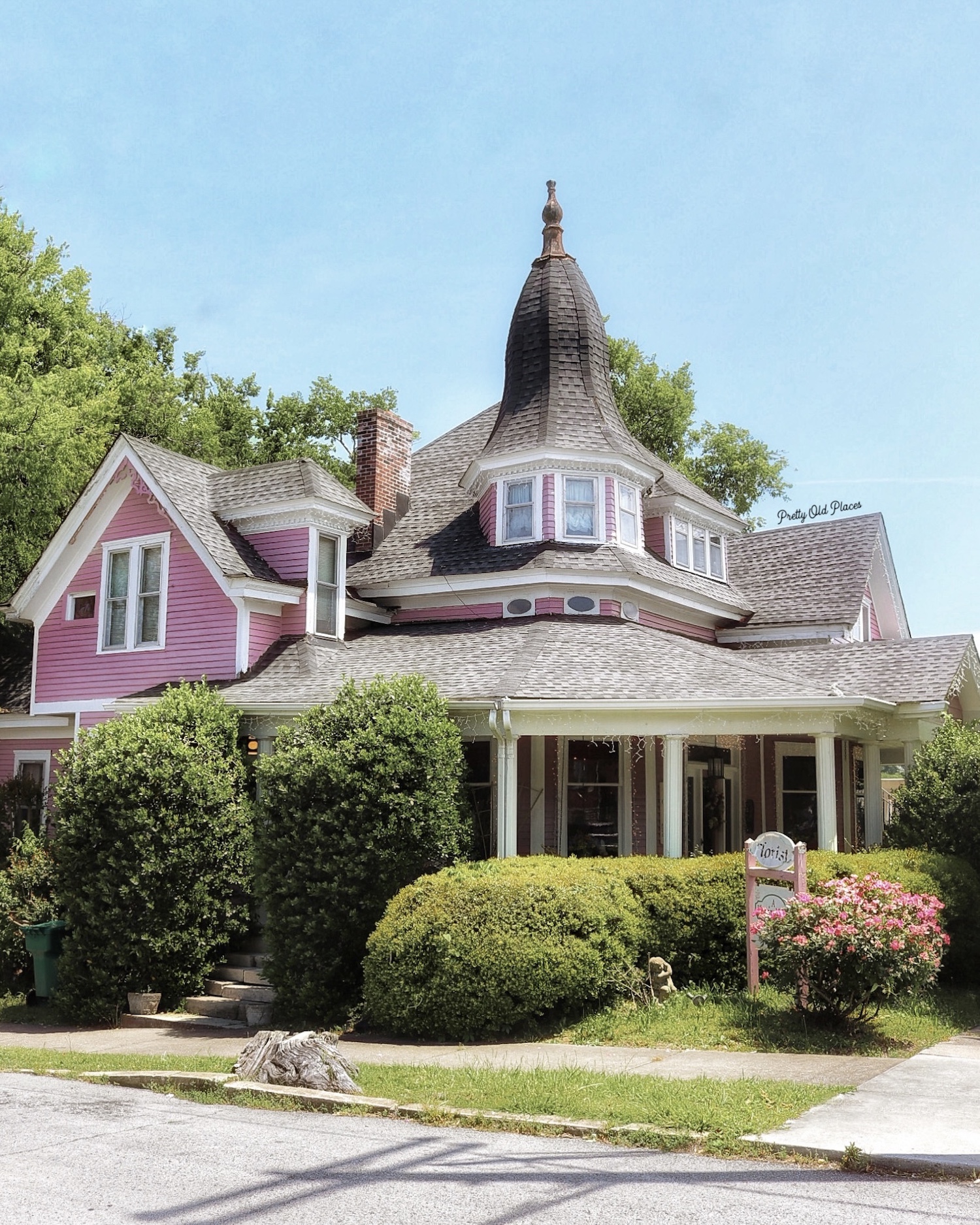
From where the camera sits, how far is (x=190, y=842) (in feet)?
48.6

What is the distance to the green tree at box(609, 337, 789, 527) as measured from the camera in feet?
129

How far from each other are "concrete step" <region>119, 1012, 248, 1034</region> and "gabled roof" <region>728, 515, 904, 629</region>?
1350cm

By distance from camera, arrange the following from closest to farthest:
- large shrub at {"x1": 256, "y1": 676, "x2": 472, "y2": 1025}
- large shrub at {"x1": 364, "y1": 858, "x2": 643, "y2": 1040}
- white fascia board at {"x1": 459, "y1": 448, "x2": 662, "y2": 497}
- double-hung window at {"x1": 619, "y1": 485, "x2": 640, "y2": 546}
→ large shrub at {"x1": 364, "y1": 858, "x2": 643, "y2": 1040} → large shrub at {"x1": 256, "y1": 676, "x2": 472, "y2": 1025} → white fascia board at {"x1": 459, "y1": 448, "x2": 662, "y2": 497} → double-hung window at {"x1": 619, "y1": 485, "x2": 640, "y2": 546}

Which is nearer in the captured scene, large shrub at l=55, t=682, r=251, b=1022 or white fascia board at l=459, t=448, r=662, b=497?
large shrub at l=55, t=682, r=251, b=1022

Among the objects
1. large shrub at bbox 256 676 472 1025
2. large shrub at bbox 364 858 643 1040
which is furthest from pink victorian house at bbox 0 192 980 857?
large shrub at bbox 364 858 643 1040

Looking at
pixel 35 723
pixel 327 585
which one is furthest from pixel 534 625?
pixel 35 723

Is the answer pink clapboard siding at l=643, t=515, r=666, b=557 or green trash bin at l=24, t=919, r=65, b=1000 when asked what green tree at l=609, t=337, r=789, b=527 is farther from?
green trash bin at l=24, t=919, r=65, b=1000

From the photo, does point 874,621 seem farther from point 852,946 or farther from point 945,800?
point 852,946

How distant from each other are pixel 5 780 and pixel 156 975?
26.1 ft

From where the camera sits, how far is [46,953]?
15.5m

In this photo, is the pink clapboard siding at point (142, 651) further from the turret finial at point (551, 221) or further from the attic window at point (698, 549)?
the turret finial at point (551, 221)

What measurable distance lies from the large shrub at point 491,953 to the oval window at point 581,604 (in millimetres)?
7677

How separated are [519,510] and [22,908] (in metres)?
10.2

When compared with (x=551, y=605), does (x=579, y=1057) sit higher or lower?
lower
